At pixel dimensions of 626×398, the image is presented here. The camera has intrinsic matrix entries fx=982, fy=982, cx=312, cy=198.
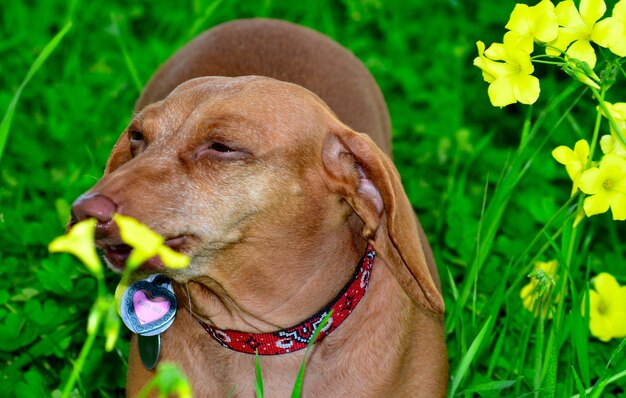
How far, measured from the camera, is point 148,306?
2.86m

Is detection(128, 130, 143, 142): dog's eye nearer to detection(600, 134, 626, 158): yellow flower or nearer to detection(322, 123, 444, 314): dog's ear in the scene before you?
detection(322, 123, 444, 314): dog's ear

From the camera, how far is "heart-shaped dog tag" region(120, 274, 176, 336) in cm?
282

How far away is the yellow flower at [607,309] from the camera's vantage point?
3.30 metres

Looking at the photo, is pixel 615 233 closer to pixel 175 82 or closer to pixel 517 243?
pixel 517 243

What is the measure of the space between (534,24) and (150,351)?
4.72 feet

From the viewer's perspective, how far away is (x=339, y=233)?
9.53 ft

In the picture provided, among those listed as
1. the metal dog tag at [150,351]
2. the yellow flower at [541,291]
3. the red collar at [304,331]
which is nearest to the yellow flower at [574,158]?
the yellow flower at [541,291]

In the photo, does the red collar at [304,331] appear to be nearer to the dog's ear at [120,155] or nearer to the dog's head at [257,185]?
the dog's head at [257,185]

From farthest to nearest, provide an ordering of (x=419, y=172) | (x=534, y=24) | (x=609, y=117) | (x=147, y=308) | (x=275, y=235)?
(x=419, y=172) → (x=147, y=308) → (x=275, y=235) → (x=534, y=24) → (x=609, y=117)

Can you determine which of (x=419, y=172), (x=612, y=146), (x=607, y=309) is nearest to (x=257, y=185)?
(x=612, y=146)

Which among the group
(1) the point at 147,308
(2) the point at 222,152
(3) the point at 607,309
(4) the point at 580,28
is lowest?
(3) the point at 607,309

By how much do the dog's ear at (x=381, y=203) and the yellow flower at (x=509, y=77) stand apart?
0.37 meters

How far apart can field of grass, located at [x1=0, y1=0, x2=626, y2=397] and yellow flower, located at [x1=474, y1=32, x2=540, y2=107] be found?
0.39 m

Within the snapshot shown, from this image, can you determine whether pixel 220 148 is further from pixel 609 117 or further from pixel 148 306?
pixel 609 117
